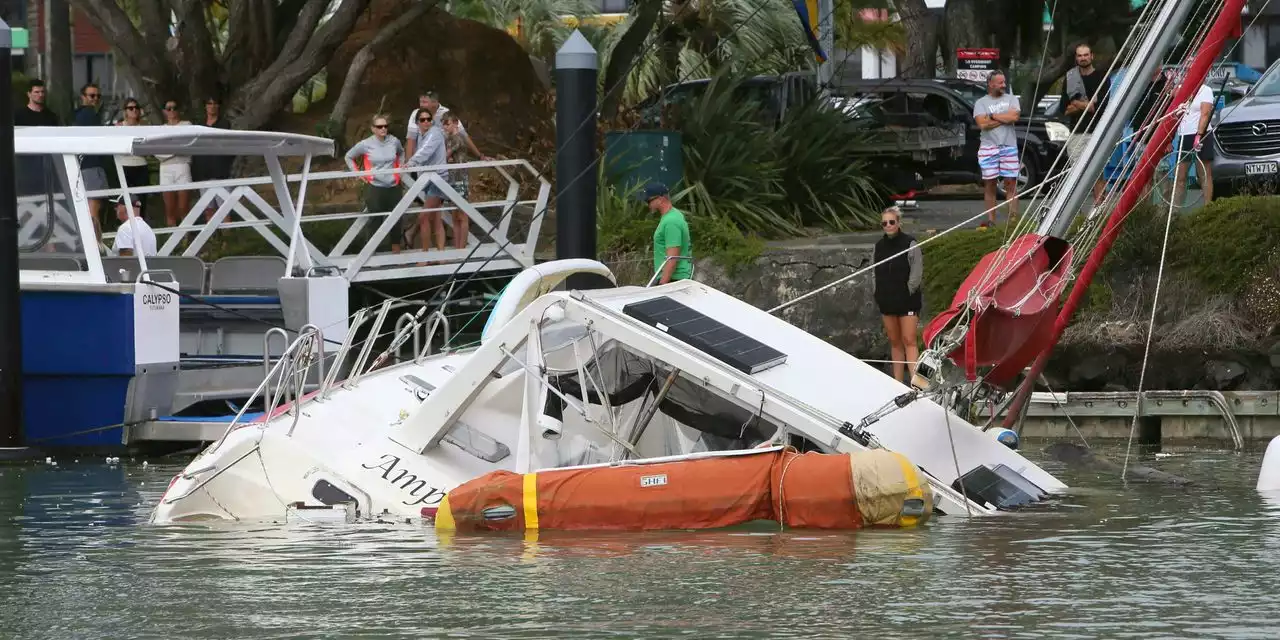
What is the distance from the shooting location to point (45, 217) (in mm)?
17547

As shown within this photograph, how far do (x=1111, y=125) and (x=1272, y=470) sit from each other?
256cm

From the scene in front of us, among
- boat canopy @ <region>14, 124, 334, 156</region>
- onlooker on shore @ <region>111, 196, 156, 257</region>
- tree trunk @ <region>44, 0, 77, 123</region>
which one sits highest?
tree trunk @ <region>44, 0, 77, 123</region>

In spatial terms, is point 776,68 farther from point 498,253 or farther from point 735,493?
point 735,493

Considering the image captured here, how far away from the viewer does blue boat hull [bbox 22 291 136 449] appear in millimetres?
17000

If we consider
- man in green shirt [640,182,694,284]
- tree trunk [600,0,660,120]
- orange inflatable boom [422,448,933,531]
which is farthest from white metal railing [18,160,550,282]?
orange inflatable boom [422,448,933,531]

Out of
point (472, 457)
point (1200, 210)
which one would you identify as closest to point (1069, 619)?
point (472, 457)

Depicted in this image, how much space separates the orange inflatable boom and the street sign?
20586 mm

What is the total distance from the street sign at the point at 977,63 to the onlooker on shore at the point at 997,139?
426 inches

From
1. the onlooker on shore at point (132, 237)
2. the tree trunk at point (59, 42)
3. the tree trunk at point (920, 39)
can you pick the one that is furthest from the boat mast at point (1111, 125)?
the tree trunk at point (920, 39)

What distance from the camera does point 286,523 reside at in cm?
1259

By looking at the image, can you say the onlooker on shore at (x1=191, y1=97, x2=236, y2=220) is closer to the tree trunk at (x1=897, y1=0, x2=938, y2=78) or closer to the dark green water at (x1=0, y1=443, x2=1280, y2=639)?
the dark green water at (x1=0, y1=443, x2=1280, y2=639)

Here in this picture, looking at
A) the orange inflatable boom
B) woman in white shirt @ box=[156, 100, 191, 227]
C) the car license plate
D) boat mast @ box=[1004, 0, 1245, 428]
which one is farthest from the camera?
woman in white shirt @ box=[156, 100, 191, 227]

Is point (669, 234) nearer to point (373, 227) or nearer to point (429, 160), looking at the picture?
point (429, 160)

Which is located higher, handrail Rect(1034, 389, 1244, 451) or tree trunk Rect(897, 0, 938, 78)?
tree trunk Rect(897, 0, 938, 78)
